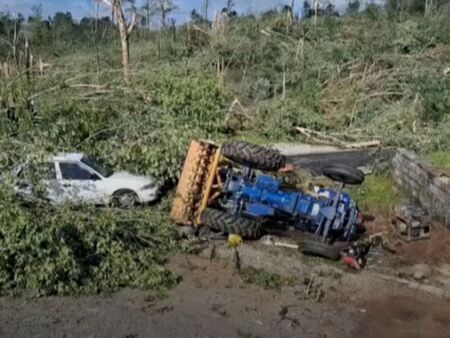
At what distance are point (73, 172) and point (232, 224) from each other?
3.50m

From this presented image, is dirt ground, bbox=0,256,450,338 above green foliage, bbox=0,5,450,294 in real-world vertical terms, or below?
below

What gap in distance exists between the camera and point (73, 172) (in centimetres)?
1270

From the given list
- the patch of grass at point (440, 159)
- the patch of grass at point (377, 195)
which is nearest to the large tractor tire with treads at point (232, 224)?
the patch of grass at point (377, 195)

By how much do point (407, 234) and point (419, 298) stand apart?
2.25 m

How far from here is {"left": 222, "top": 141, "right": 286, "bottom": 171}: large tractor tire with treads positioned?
11.3 metres

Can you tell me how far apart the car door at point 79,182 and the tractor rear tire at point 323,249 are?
12.2ft

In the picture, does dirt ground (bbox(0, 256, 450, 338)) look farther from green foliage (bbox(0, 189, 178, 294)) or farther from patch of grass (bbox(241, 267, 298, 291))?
green foliage (bbox(0, 189, 178, 294))

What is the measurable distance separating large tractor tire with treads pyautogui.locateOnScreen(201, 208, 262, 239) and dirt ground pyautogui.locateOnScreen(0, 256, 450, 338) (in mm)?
1308

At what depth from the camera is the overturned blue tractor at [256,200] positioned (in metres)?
10.9

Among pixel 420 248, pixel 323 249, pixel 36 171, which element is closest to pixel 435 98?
pixel 420 248

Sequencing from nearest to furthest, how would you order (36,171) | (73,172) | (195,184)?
(36,171)
(195,184)
(73,172)

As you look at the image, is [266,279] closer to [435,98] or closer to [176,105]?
[176,105]

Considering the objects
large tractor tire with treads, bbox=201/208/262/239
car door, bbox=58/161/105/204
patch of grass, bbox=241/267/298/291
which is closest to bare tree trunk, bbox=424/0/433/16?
car door, bbox=58/161/105/204

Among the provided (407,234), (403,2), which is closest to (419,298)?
(407,234)
